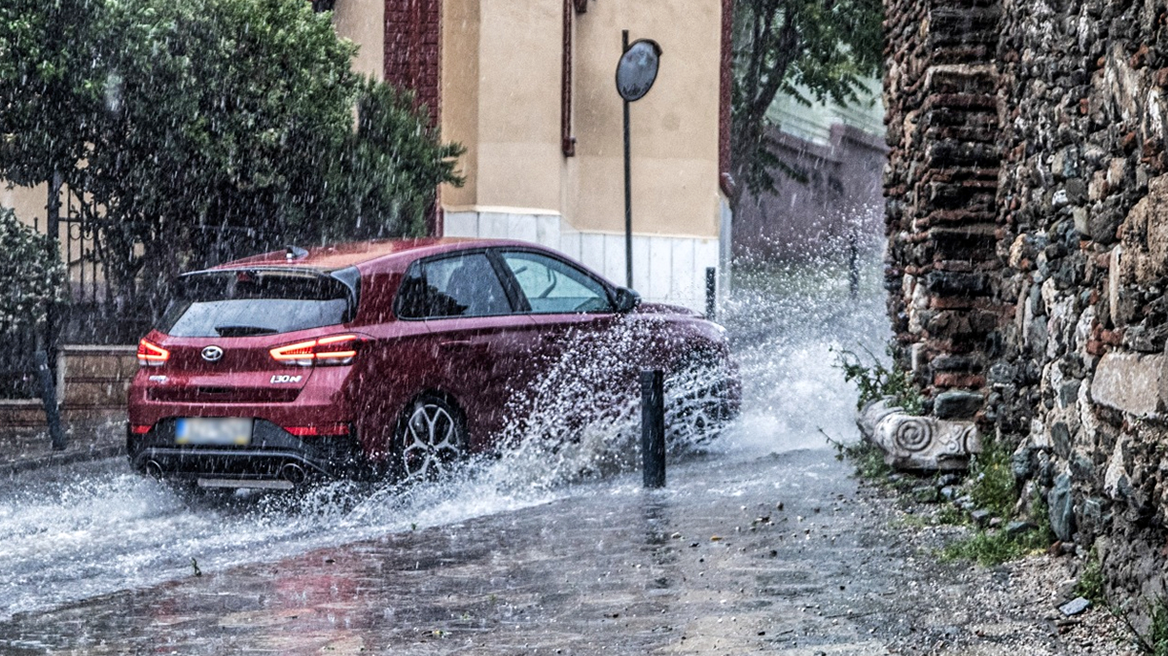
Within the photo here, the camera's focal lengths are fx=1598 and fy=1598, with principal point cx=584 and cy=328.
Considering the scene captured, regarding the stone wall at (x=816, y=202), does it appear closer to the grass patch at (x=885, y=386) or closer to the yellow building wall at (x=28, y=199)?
the yellow building wall at (x=28, y=199)

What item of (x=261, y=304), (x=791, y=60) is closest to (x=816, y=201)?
(x=791, y=60)

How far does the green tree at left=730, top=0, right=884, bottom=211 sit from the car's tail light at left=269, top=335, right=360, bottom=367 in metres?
24.7

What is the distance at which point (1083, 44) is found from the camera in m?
6.51

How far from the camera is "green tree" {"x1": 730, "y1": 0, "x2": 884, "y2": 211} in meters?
34.0

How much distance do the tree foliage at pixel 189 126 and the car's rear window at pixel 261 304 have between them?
6.21m

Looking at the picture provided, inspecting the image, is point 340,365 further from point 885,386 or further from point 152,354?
point 885,386

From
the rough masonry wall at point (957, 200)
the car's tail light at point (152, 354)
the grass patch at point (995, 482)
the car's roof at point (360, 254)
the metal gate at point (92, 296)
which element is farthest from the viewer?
the metal gate at point (92, 296)

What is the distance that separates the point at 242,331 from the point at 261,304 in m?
0.21

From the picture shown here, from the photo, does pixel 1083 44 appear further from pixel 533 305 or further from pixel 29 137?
pixel 29 137

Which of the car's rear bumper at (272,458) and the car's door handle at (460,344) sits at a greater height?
the car's door handle at (460,344)

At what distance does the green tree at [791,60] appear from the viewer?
34.0 metres

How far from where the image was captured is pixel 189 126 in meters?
16.5

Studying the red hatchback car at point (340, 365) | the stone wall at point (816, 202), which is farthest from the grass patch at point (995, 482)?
the stone wall at point (816, 202)

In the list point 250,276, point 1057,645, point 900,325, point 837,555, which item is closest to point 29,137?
point 250,276
